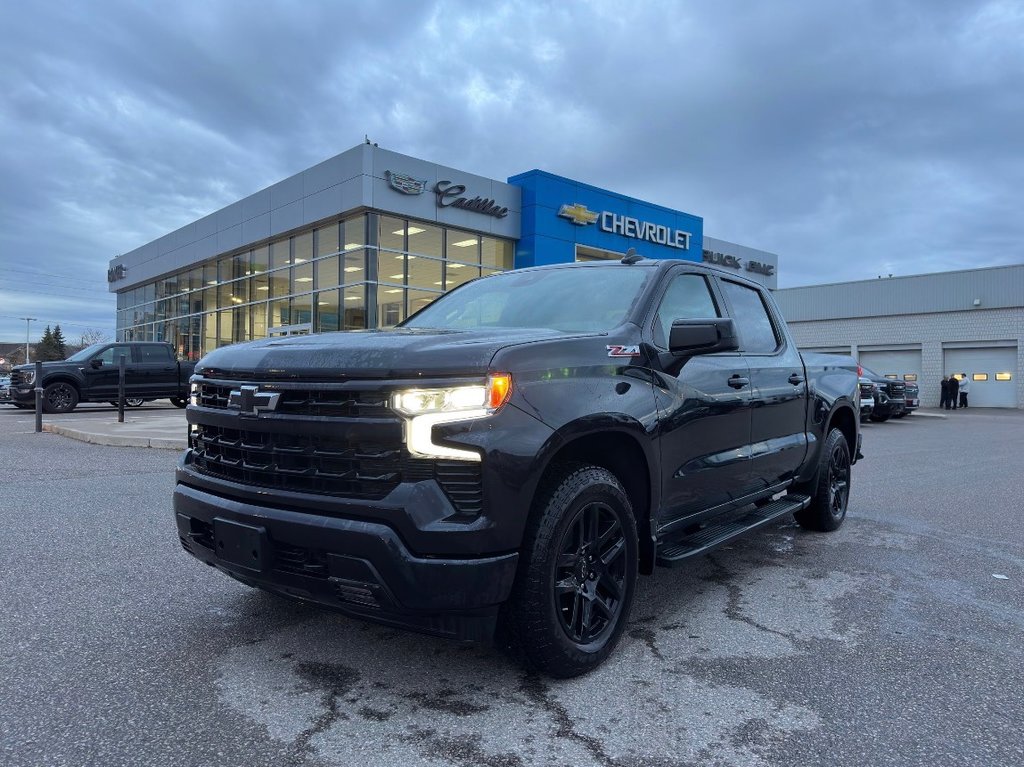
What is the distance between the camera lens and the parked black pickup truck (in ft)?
56.0

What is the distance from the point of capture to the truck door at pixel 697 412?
11.2ft

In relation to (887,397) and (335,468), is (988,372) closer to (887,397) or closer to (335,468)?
(887,397)

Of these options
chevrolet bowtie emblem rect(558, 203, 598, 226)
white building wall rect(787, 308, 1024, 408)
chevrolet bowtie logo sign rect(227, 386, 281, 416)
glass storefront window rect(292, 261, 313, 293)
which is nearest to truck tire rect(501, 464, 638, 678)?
chevrolet bowtie logo sign rect(227, 386, 281, 416)

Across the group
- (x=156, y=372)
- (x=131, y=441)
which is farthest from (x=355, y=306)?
(x=131, y=441)

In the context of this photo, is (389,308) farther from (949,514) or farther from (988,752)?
(988,752)

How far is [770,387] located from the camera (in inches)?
177

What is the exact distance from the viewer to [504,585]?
255 cm

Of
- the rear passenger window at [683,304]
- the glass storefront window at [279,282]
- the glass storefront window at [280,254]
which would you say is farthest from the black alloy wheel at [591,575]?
the glass storefront window at [280,254]

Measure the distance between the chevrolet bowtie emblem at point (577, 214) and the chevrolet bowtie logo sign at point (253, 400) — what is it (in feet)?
71.5

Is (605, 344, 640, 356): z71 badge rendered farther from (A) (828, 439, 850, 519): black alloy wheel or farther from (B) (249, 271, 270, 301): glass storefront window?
(B) (249, 271, 270, 301): glass storefront window

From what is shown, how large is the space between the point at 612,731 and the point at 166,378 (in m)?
18.2

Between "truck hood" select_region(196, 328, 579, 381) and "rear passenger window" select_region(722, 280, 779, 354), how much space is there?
5.99 ft

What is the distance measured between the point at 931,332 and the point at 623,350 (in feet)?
124

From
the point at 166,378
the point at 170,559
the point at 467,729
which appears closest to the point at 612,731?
the point at 467,729
